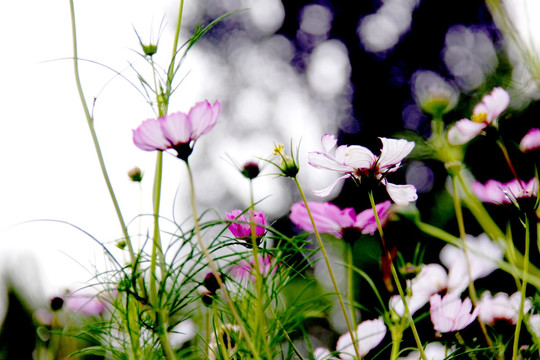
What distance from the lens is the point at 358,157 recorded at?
1.44 ft

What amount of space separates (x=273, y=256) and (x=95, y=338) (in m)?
0.20

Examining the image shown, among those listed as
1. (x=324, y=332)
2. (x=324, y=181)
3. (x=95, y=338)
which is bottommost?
(x=324, y=332)

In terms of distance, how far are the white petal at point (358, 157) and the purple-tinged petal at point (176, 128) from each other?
0.43 feet

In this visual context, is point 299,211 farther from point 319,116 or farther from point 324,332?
point 319,116

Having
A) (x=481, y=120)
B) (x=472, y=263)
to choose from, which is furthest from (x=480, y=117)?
(x=472, y=263)

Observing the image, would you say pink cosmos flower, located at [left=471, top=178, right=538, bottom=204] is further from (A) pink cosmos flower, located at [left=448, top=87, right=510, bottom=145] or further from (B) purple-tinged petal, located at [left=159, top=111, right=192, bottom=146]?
(B) purple-tinged petal, located at [left=159, top=111, right=192, bottom=146]

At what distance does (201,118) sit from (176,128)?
0.03 m

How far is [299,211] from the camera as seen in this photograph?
19.8 inches

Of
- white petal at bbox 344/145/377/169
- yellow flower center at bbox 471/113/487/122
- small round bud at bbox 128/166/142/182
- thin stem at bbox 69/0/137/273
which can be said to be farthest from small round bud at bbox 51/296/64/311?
yellow flower center at bbox 471/113/487/122

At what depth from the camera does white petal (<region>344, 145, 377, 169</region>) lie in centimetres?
44

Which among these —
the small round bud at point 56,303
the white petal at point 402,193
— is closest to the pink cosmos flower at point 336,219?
the white petal at point 402,193

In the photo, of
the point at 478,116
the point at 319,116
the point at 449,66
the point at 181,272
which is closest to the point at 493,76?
the point at 478,116

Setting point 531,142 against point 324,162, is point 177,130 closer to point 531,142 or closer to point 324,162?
point 324,162

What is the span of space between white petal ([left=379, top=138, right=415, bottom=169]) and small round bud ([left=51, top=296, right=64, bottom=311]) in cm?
46
